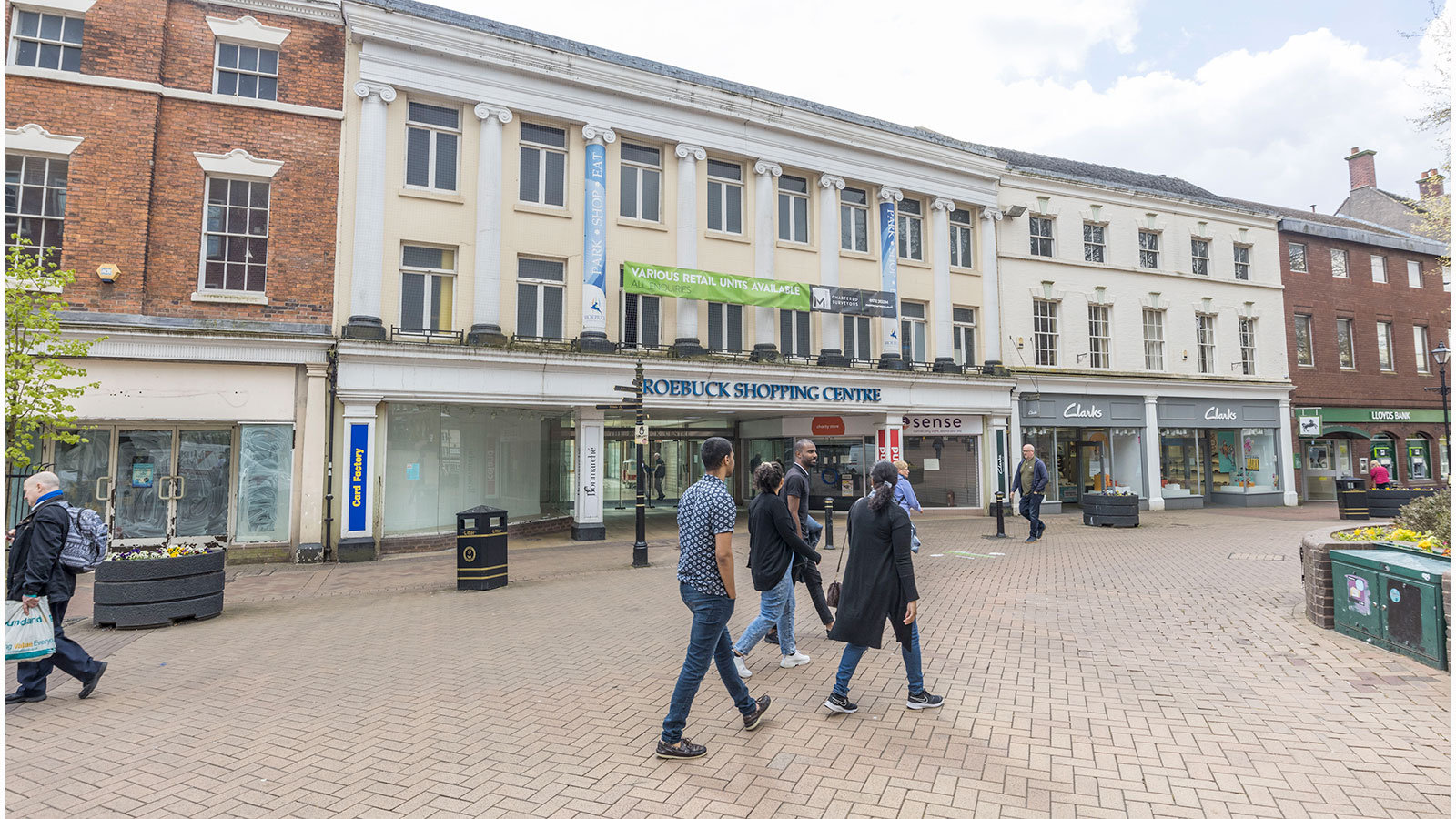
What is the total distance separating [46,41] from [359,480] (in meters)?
9.81

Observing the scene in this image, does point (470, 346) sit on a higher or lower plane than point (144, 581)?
higher

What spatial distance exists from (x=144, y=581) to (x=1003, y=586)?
420 inches

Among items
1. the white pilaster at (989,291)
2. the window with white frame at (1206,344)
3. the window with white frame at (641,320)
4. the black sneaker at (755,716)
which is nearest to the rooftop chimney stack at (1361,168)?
the window with white frame at (1206,344)

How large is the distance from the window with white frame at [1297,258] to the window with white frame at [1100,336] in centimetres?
890

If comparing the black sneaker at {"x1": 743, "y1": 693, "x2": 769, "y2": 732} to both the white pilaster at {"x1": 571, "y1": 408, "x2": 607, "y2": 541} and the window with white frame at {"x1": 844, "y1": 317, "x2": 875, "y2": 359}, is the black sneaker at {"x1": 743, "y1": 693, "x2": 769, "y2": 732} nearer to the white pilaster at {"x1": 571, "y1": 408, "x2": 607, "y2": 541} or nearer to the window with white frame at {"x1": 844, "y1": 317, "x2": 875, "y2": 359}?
the white pilaster at {"x1": 571, "y1": 408, "x2": 607, "y2": 541}

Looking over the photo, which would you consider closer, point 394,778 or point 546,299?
point 394,778

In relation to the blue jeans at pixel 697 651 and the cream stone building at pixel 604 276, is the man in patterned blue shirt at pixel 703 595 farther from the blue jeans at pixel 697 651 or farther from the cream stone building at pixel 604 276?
the cream stone building at pixel 604 276

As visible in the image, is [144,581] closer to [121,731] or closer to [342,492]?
[121,731]

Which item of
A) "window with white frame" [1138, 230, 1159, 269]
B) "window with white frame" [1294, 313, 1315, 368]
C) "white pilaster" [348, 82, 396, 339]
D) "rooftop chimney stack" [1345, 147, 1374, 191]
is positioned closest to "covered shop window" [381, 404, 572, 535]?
"white pilaster" [348, 82, 396, 339]

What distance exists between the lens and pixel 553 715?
5320 millimetres

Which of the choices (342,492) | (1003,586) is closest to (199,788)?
(1003,586)

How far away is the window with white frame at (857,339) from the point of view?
66.5 ft

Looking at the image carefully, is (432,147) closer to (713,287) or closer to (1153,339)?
(713,287)

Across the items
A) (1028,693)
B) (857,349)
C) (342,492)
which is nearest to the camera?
(1028,693)
